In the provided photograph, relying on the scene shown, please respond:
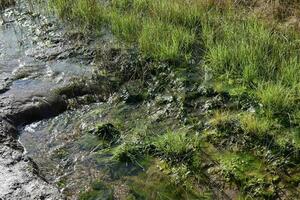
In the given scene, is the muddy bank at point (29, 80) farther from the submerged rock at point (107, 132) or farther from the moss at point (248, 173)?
the moss at point (248, 173)

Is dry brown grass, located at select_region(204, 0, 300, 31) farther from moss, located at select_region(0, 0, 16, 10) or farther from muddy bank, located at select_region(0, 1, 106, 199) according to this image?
moss, located at select_region(0, 0, 16, 10)

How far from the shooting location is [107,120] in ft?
20.7

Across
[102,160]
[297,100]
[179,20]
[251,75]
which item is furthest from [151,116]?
[179,20]

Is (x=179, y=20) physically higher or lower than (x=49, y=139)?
higher

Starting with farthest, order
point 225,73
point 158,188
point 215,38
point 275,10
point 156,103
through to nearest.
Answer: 1. point 275,10
2. point 215,38
3. point 225,73
4. point 156,103
5. point 158,188

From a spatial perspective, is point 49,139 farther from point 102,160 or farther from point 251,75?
point 251,75

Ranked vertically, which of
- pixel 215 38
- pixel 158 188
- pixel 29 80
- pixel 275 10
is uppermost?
pixel 275 10

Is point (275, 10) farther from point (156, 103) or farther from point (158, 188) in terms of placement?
point (158, 188)

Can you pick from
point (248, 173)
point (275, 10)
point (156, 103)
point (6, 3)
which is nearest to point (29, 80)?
point (156, 103)

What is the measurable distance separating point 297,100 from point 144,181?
2303 millimetres

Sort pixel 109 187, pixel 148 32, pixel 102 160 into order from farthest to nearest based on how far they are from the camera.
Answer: pixel 148 32 → pixel 102 160 → pixel 109 187

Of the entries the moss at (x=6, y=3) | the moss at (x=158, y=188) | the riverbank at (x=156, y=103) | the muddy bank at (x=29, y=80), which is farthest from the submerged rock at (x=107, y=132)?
the moss at (x=6, y=3)

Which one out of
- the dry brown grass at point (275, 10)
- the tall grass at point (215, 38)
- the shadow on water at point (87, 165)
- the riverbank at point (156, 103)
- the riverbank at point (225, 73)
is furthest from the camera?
the dry brown grass at point (275, 10)

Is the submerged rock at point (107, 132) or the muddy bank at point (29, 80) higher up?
the muddy bank at point (29, 80)
